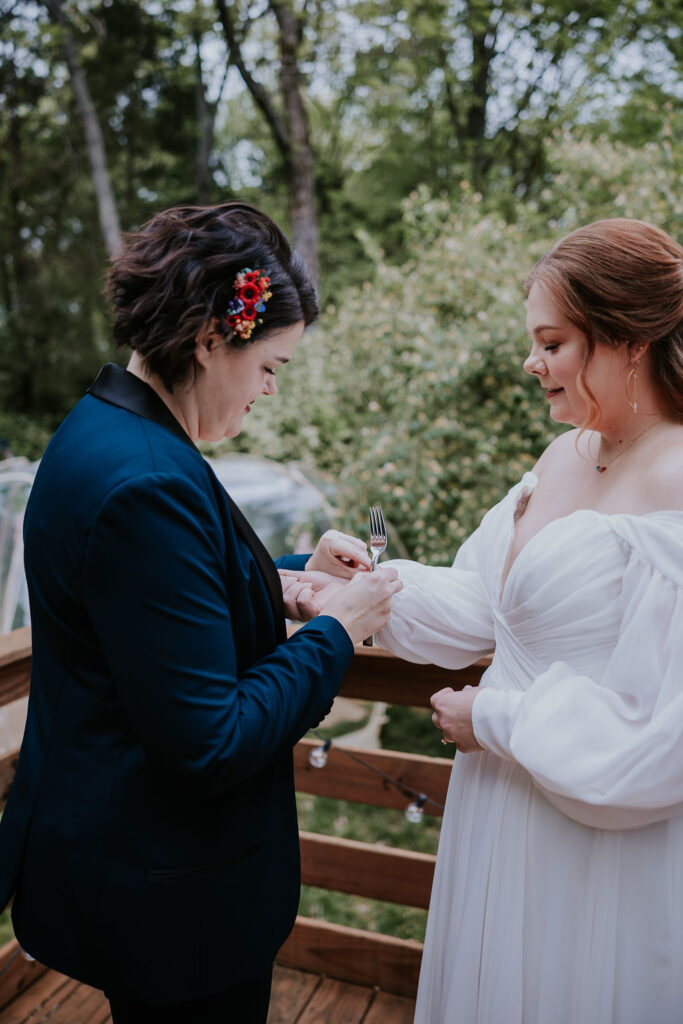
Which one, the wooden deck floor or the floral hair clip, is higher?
the floral hair clip

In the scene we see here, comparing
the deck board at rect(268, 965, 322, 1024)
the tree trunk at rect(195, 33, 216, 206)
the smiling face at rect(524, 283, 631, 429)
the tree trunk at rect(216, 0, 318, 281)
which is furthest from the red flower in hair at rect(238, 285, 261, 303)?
the tree trunk at rect(195, 33, 216, 206)

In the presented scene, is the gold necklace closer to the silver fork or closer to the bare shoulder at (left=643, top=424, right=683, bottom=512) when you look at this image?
the bare shoulder at (left=643, top=424, right=683, bottom=512)

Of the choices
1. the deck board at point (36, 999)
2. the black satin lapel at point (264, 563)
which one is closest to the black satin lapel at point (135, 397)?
the black satin lapel at point (264, 563)

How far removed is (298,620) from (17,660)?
0.88 meters

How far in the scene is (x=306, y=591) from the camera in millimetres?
1680

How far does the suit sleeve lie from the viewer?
1063 mm

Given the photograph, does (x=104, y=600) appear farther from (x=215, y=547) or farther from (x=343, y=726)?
(x=343, y=726)

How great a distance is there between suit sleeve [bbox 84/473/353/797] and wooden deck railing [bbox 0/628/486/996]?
1.06m

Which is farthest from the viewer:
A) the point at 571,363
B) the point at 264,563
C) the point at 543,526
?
the point at 543,526

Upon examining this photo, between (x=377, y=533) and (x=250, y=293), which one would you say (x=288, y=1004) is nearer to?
(x=377, y=533)

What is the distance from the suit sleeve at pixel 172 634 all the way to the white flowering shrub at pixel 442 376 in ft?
10.7

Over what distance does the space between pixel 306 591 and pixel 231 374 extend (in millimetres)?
550

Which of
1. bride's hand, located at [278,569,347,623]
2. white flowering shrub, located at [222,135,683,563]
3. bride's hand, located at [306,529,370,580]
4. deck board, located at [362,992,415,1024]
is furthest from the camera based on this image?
white flowering shrub, located at [222,135,683,563]

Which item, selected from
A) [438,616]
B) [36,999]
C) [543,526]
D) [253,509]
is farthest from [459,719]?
[253,509]
